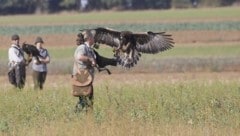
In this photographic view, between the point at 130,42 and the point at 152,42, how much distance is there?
30.7 inches

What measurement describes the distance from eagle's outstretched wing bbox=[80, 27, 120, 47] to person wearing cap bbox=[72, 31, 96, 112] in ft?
5.31

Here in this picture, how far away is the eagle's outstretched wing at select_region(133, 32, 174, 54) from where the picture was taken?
1605 cm

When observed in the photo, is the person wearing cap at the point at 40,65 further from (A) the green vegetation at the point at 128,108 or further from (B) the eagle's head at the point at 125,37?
(B) the eagle's head at the point at 125,37

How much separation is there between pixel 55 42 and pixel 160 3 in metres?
58.6

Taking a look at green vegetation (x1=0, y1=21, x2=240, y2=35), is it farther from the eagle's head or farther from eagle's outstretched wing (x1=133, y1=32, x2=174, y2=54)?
the eagle's head

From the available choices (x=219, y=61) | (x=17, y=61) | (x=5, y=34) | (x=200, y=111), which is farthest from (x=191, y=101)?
(x=5, y=34)

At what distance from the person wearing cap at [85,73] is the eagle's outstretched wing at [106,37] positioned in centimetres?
162

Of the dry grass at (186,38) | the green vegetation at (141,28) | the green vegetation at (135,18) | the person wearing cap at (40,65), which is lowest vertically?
the green vegetation at (135,18)

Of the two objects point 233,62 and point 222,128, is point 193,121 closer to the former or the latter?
point 222,128

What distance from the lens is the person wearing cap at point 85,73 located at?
13.9 metres

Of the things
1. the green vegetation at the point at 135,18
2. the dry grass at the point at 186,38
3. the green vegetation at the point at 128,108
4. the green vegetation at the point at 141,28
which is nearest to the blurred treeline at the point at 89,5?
the green vegetation at the point at 135,18

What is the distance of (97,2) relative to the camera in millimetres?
107562

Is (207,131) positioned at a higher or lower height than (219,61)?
higher

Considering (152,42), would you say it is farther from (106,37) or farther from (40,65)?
(40,65)
